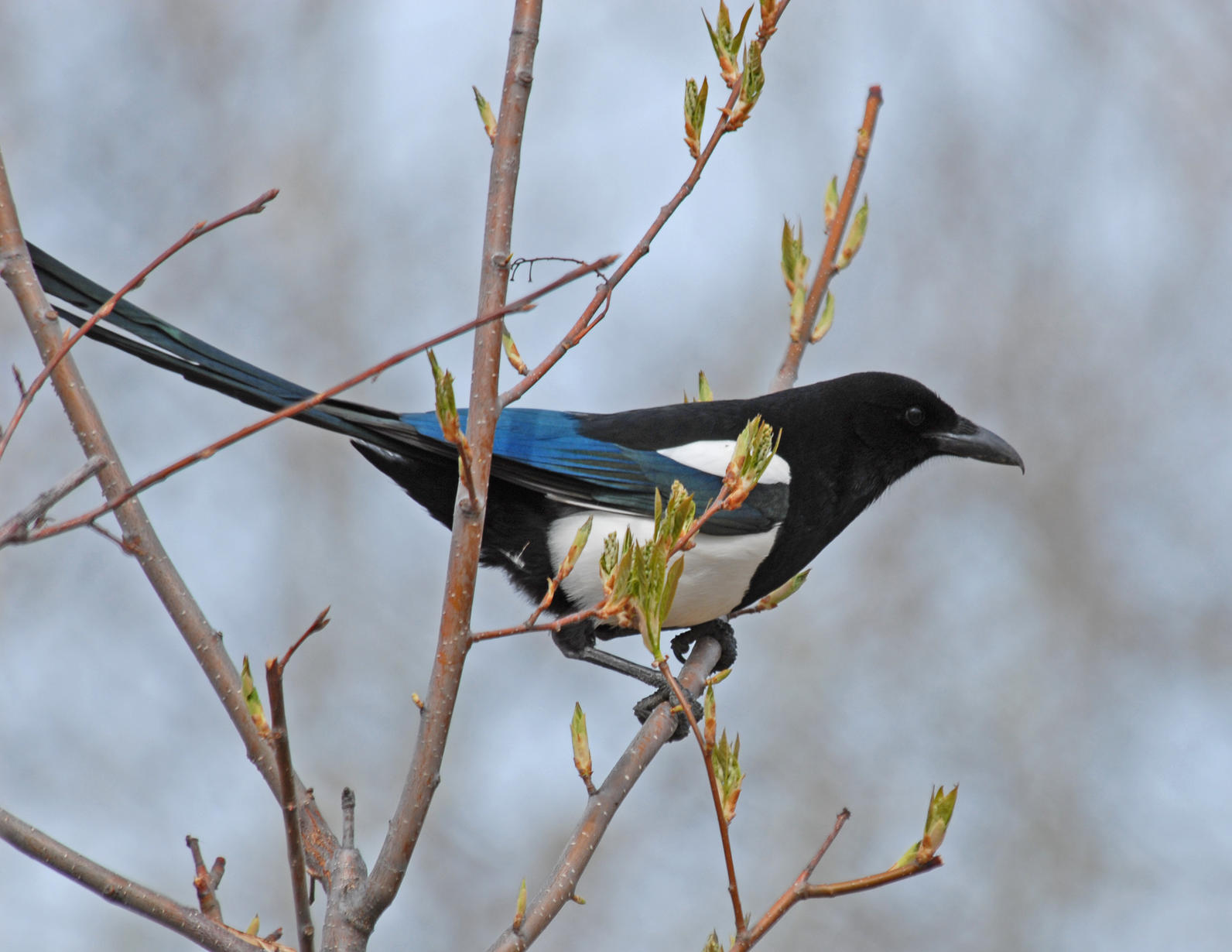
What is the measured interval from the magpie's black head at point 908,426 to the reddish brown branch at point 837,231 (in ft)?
0.97

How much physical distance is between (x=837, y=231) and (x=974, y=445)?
85cm

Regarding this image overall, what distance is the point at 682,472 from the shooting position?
312cm

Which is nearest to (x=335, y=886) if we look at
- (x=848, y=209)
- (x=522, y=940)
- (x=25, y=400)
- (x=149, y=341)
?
(x=522, y=940)

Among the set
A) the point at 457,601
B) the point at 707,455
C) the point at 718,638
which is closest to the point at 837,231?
the point at 707,455

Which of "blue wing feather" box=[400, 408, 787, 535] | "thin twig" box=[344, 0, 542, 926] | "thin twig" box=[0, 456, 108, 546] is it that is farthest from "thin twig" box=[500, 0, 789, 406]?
"blue wing feather" box=[400, 408, 787, 535]

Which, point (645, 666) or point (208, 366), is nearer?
point (208, 366)

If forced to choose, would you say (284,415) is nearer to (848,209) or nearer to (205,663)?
(205,663)

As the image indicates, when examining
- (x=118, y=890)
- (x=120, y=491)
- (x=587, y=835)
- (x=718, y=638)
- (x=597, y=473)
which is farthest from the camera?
(x=718, y=638)

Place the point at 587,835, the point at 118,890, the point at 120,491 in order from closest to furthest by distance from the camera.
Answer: the point at 118,890
the point at 120,491
the point at 587,835

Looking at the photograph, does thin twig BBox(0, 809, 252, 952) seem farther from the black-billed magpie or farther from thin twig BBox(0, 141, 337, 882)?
the black-billed magpie

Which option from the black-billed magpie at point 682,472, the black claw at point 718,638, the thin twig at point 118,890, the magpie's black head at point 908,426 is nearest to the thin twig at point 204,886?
the thin twig at point 118,890

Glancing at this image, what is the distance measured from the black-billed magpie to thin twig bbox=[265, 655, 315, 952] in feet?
3.85

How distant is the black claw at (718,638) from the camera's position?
322cm

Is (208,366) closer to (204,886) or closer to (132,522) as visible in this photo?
(132,522)
